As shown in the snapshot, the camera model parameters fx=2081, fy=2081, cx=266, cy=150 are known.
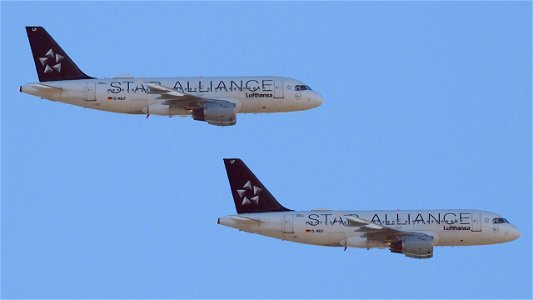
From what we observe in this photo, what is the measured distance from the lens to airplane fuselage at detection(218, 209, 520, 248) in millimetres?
135875

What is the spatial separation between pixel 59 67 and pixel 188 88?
9.03 meters

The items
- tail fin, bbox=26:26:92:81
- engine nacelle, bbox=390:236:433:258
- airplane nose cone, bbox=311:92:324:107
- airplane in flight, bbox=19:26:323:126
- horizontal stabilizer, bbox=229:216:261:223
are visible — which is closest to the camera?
engine nacelle, bbox=390:236:433:258

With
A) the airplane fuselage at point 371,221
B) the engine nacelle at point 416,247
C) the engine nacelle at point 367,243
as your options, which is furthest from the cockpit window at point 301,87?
the engine nacelle at point 416,247

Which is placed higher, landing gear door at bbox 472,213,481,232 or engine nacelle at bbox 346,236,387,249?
landing gear door at bbox 472,213,481,232

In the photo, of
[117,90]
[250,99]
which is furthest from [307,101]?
[117,90]

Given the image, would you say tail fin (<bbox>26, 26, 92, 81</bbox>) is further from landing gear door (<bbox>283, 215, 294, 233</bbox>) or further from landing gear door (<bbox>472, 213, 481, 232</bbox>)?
landing gear door (<bbox>472, 213, 481, 232</bbox>)

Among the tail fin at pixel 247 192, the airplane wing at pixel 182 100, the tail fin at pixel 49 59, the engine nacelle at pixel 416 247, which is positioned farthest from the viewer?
the tail fin at pixel 49 59

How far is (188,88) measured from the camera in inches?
5591

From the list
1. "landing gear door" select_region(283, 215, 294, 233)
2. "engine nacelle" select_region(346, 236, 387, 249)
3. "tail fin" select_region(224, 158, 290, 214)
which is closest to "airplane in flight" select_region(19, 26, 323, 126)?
"tail fin" select_region(224, 158, 290, 214)

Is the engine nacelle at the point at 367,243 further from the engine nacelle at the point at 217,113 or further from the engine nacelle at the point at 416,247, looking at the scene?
the engine nacelle at the point at 217,113

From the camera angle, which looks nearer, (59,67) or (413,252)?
(413,252)

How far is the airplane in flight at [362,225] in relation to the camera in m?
135

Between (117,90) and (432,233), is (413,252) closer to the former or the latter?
(432,233)

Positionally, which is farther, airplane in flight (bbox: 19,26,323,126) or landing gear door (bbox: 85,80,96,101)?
landing gear door (bbox: 85,80,96,101)
